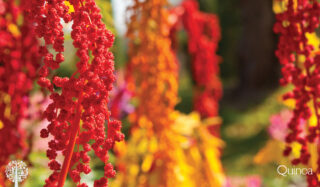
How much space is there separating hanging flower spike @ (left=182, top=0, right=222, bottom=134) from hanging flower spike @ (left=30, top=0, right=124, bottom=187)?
2.01 metres

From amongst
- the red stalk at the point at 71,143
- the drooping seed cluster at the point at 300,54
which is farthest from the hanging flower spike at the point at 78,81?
the drooping seed cluster at the point at 300,54

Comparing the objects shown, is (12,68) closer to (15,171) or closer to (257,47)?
(15,171)

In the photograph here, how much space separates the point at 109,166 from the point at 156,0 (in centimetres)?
108

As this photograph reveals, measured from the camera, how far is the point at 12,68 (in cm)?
69

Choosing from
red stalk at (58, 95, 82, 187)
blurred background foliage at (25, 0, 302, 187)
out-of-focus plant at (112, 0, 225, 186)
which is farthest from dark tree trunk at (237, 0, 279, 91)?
red stalk at (58, 95, 82, 187)

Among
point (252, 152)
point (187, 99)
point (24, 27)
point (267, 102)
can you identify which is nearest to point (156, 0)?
point (24, 27)

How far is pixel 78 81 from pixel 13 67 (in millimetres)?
121

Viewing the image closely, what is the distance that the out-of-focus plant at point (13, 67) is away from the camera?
2.17 feet

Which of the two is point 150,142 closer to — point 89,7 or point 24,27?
point 24,27

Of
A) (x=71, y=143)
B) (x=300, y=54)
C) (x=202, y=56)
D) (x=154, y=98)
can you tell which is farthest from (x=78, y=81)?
(x=202, y=56)

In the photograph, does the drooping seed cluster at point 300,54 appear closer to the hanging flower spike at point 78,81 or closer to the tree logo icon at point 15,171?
the hanging flower spike at point 78,81

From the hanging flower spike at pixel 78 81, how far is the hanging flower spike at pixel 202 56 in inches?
79.3

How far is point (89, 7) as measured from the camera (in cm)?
64

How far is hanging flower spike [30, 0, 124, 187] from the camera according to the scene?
609 millimetres
